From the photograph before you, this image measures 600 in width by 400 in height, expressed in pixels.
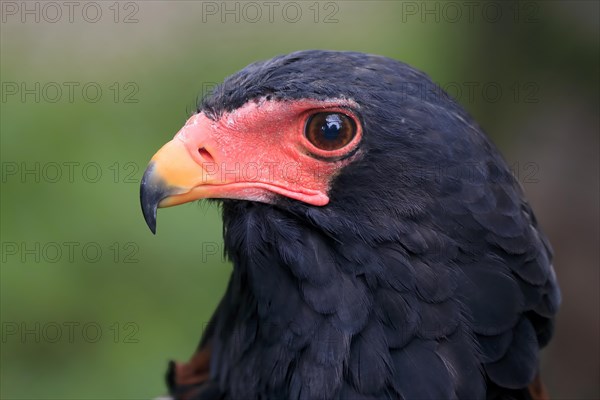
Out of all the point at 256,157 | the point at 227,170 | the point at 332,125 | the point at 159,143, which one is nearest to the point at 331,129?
the point at 332,125

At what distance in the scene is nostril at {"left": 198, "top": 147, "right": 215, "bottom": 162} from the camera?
2.80 m

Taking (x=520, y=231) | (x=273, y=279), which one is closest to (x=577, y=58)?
(x=520, y=231)

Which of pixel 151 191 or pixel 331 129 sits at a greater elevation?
pixel 331 129

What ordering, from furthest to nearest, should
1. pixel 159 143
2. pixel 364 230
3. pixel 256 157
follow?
1. pixel 159 143
2. pixel 256 157
3. pixel 364 230

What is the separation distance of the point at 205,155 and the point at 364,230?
0.66 m

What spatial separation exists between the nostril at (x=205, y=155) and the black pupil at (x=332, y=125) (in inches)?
17.3

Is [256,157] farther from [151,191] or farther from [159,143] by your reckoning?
[159,143]

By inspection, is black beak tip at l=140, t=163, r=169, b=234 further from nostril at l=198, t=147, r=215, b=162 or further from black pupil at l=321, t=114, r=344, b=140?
black pupil at l=321, t=114, r=344, b=140

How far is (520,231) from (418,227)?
41 centimetres

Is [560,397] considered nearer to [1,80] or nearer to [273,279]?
[273,279]

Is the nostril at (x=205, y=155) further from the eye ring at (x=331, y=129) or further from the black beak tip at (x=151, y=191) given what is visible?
the eye ring at (x=331, y=129)

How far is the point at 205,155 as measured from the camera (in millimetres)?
2811

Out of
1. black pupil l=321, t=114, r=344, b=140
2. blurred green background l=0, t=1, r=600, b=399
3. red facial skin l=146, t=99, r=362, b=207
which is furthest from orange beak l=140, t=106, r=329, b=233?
blurred green background l=0, t=1, r=600, b=399

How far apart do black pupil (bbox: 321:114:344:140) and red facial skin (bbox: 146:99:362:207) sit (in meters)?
0.03
